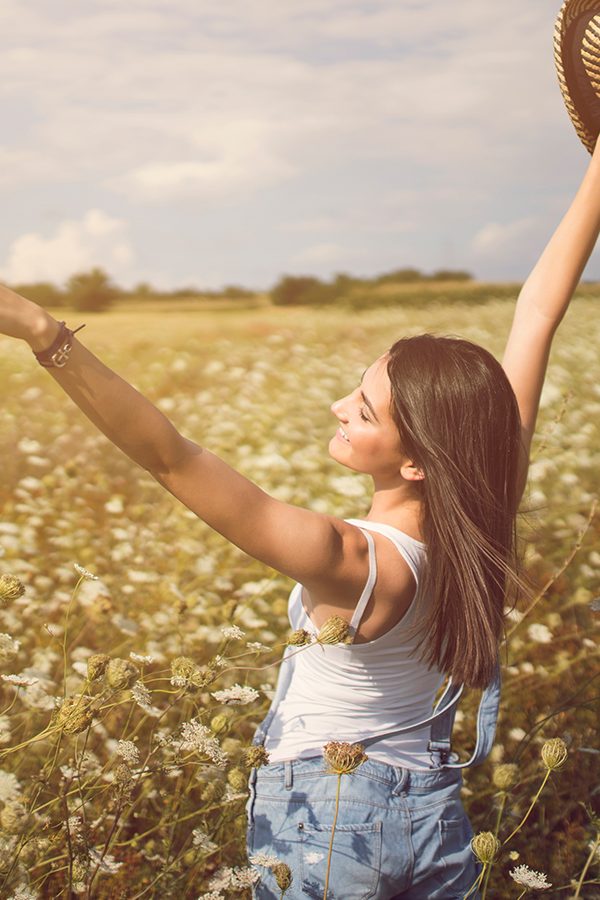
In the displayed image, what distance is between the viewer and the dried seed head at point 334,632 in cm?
165

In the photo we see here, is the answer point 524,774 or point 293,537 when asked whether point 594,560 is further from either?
point 293,537

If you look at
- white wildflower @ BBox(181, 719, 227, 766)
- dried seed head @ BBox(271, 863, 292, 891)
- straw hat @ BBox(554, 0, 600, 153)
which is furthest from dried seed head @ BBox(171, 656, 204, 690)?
straw hat @ BBox(554, 0, 600, 153)

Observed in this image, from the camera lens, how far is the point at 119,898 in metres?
2.49

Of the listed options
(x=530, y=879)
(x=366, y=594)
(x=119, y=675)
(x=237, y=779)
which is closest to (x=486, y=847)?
(x=530, y=879)

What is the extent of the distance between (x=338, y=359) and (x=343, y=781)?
7388mm

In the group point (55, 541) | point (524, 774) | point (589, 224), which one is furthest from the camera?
point (55, 541)

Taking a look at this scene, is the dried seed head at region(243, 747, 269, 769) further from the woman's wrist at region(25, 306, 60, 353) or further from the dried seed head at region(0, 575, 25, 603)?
the woman's wrist at region(25, 306, 60, 353)

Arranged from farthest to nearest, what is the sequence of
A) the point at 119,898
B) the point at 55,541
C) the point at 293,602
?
the point at 55,541, the point at 119,898, the point at 293,602

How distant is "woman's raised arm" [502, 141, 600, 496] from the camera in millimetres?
2240

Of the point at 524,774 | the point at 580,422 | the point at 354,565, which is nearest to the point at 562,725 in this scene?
the point at 524,774

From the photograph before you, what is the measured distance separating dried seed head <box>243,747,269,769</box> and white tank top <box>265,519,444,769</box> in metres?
0.05

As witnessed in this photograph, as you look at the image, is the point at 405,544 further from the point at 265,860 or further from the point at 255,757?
the point at 265,860

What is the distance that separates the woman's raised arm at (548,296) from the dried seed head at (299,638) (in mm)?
725

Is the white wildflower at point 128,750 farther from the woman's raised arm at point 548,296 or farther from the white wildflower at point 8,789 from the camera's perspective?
the woman's raised arm at point 548,296
